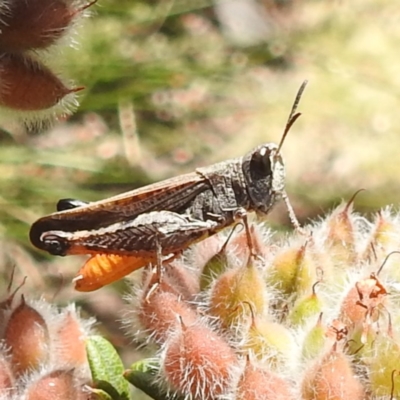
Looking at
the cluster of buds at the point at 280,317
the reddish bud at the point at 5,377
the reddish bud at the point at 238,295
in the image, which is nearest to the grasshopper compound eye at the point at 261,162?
the cluster of buds at the point at 280,317

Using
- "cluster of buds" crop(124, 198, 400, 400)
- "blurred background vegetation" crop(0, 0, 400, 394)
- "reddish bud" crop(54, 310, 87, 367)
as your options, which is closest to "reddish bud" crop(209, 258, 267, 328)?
"cluster of buds" crop(124, 198, 400, 400)

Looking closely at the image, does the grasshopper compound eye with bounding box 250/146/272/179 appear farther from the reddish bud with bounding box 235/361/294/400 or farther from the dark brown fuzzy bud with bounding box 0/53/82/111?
A: the reddish bud with bounding box 235/361/294/400

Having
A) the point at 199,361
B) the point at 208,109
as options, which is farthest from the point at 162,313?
the point at 208,109

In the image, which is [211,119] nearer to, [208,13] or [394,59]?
[208,13]

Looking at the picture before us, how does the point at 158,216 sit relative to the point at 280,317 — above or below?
above

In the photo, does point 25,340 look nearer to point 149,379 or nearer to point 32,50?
point 149,379

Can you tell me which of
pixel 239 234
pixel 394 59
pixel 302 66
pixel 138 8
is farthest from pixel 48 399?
pixel 394 59
